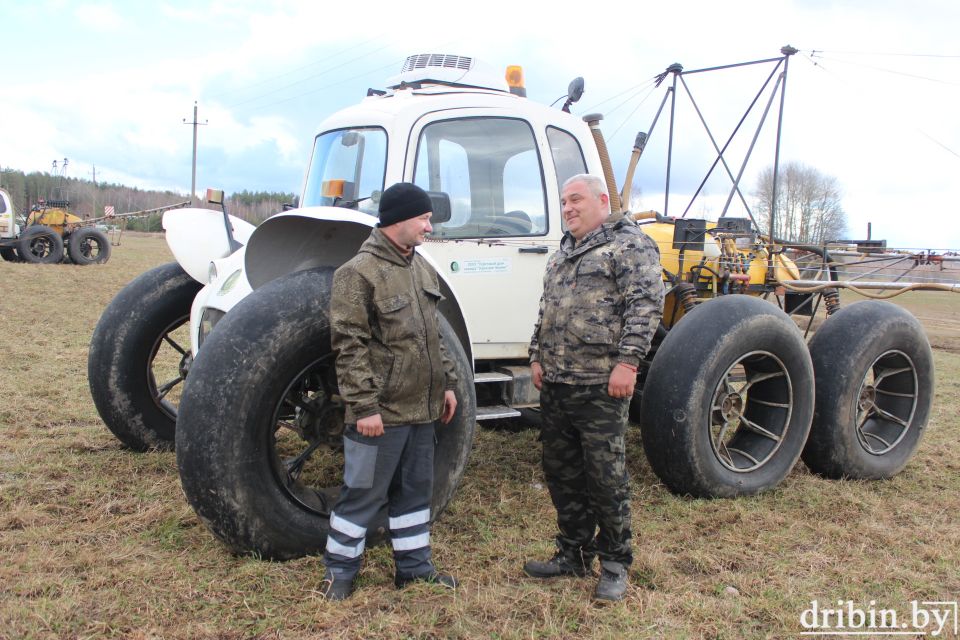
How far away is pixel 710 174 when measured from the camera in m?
5.90

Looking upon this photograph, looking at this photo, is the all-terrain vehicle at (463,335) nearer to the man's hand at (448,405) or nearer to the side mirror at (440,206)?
the side mirror at (440,206)

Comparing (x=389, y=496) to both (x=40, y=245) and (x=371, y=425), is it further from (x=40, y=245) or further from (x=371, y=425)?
(x=40, y=245)

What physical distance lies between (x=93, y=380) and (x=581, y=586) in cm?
318

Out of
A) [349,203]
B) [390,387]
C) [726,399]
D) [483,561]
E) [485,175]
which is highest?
[485,175]

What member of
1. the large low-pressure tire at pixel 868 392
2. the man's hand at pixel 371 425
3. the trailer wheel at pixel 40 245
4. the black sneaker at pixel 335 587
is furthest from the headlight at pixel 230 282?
the trailer wheel at pixel 40 245

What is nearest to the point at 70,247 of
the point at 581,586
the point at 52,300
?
the point at 52,300

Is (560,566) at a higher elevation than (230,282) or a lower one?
lower

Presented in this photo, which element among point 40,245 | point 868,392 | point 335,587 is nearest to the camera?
point 335,587

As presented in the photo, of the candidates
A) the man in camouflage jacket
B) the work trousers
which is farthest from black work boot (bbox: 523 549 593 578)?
the work trousers

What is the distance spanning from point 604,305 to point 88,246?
2194 centimetres

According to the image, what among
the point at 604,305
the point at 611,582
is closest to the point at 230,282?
the point at 604,305

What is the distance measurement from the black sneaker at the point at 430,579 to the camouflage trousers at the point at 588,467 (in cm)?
55

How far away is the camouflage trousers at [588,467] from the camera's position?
3125 mm

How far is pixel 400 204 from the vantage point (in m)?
2.92
